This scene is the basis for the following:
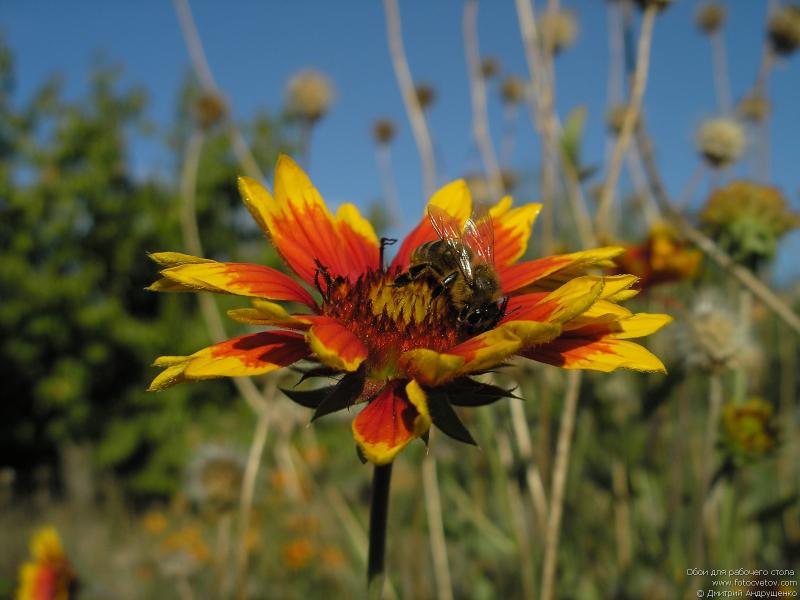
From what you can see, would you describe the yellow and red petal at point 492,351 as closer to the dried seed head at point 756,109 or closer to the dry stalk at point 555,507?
the dry stalk at point 555,507

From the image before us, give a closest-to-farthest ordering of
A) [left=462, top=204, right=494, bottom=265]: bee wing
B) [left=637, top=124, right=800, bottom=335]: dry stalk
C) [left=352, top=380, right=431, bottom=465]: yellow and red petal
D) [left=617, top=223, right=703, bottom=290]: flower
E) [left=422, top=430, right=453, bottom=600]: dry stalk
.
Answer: [left=352, top=380, right=431, bottom=465]: yellow and red petal
[left=462, top=204, right=494, bottom=265]: bee wing
[left=637, top=124, right=800, bottom=335]: dry stalk
[left=422, top=430, right=453, bottom=600]: dry stalk
[left=617, top=223, right=703, bottom=290]: flower

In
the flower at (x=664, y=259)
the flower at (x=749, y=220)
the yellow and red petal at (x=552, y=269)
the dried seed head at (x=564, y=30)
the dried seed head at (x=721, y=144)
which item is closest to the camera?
the yellow and red petal at (x=552, y=269)

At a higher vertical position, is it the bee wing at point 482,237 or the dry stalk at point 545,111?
the dry stalk at point 545,111

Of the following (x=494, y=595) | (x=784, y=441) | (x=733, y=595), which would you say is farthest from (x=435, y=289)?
(x=494, y=595)

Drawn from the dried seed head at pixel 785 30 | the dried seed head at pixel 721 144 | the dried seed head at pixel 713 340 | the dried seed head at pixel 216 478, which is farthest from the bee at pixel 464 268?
the dried seed head at pixel 785 30

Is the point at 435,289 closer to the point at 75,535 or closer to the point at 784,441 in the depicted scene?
the point at 784,441

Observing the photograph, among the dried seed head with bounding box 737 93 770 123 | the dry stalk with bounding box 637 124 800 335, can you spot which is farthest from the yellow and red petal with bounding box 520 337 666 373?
the dried seed head with bounding box 737 93 770 123

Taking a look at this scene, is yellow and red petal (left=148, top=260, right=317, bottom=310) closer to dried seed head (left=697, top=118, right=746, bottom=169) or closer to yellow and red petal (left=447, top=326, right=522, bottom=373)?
yellow and red petal (left=447, top=326, right=522, bottom=373)
